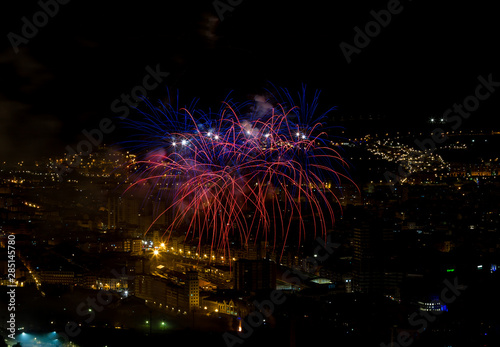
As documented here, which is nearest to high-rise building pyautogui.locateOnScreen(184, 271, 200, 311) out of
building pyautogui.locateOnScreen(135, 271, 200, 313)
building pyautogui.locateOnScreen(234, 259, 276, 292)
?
building pyautogui.locateOnScreen(135, 271, 200, 313)

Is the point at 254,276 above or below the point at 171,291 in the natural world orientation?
above

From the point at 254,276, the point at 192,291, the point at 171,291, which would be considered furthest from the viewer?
the point at 254,276

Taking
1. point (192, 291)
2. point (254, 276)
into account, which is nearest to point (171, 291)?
point (192, 291)

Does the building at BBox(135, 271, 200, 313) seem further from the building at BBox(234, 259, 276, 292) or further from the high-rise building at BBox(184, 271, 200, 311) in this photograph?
the building at BBox(234, 259, 276, 292)

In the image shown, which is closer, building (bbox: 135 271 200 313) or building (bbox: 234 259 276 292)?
building (bbox: 135 271 200 313)

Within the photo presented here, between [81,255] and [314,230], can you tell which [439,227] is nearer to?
[314,230]

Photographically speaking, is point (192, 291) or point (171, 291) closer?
point (192, 291)

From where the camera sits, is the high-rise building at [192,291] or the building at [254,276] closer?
the high-rise building at [192,291]

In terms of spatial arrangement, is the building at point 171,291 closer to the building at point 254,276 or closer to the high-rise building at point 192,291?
the high-rise building at point 192,291

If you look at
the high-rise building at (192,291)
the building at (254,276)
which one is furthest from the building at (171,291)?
the building at (254,276)

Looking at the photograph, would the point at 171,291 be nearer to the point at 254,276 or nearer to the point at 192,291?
the point at 192,291

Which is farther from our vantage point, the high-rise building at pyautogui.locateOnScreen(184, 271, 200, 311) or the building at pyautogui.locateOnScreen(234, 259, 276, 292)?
the building at pyautogui.locateOnScreen(234, 259, 276, 292)
